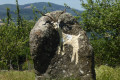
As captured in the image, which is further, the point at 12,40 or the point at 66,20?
the point at 12,40

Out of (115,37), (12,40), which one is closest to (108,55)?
(115,37)

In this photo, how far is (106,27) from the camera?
1700 centimetres

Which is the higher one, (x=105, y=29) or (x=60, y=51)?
(x=60, y=51)

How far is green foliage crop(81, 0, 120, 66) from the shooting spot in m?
16.5

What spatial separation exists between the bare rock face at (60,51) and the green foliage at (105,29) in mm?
7930

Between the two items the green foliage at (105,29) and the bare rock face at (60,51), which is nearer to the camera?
the bare rock face at (60,51)

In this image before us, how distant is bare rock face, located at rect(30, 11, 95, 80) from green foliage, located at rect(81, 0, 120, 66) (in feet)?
26.0

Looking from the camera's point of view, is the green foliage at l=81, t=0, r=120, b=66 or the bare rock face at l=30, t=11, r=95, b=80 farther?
the green foliage at l=81, t=0, r=120, b=66

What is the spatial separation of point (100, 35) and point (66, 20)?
965cm

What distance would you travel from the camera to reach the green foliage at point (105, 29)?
16.5 meters

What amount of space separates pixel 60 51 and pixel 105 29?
9.35 meters

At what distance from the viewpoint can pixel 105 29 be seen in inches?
681

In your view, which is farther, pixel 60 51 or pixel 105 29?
pixel 105 29

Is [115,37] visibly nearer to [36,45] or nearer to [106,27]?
[106,27]
